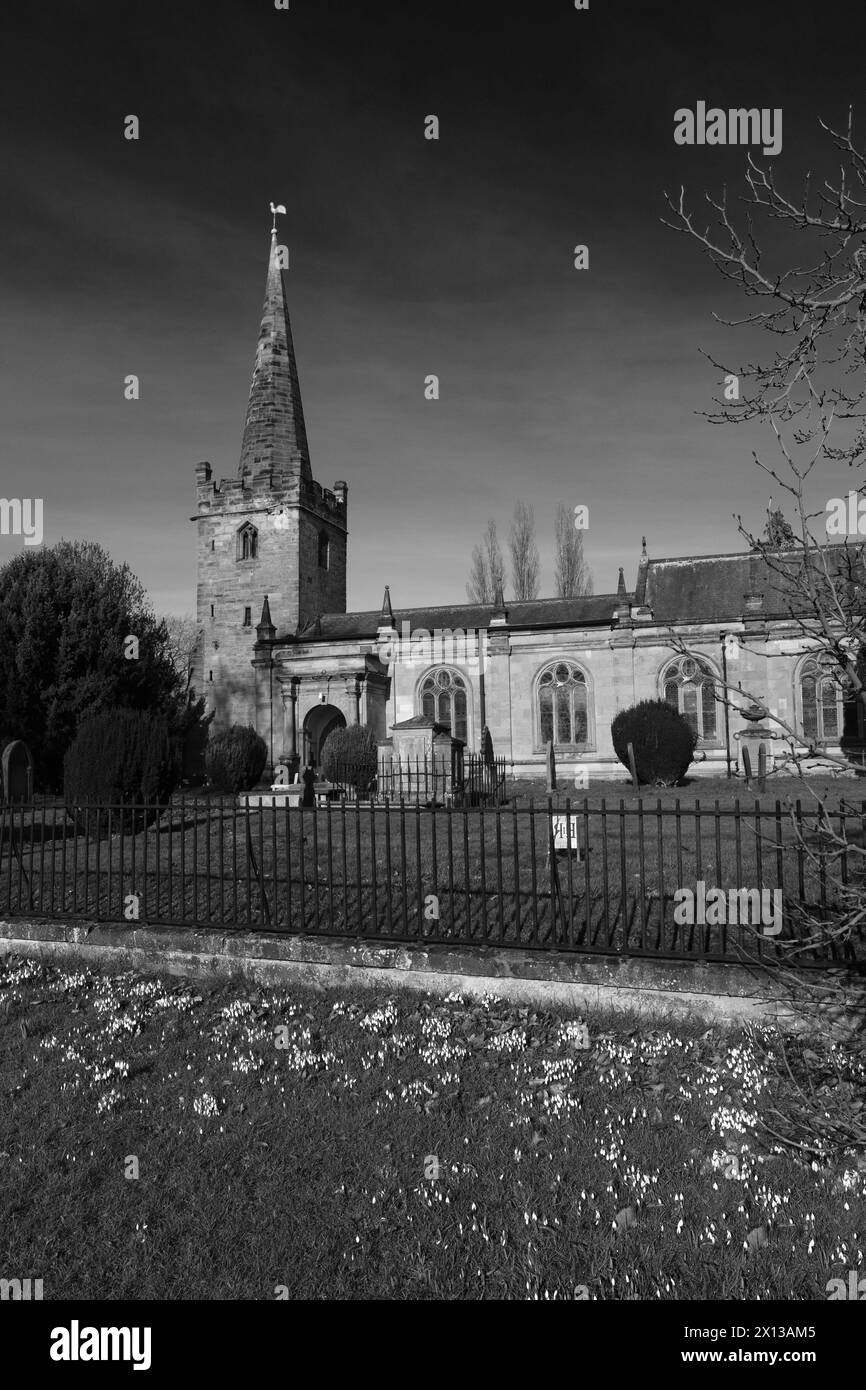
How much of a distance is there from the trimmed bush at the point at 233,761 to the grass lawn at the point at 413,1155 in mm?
22858

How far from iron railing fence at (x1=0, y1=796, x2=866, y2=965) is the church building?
52.6 feet

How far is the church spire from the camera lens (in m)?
37.2

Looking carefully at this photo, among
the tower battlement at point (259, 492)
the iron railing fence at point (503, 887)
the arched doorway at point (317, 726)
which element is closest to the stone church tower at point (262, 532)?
the tower battlement at point (259, 492)

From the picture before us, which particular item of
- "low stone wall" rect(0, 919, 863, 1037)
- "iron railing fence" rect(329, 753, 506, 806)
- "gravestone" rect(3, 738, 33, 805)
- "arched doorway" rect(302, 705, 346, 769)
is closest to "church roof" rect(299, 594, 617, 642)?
"arched doorway" rect(302, 705, 346, 769)

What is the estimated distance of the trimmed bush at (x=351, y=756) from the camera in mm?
26172

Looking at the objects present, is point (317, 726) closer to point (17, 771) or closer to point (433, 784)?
point (433, 784)

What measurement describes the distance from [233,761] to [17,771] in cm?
1364

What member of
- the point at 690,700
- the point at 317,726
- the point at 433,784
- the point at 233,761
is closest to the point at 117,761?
the point at 433,784

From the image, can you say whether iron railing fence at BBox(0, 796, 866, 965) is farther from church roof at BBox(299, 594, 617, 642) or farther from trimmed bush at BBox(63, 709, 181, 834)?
church roof at BBox(299, 594, 617, 642)
